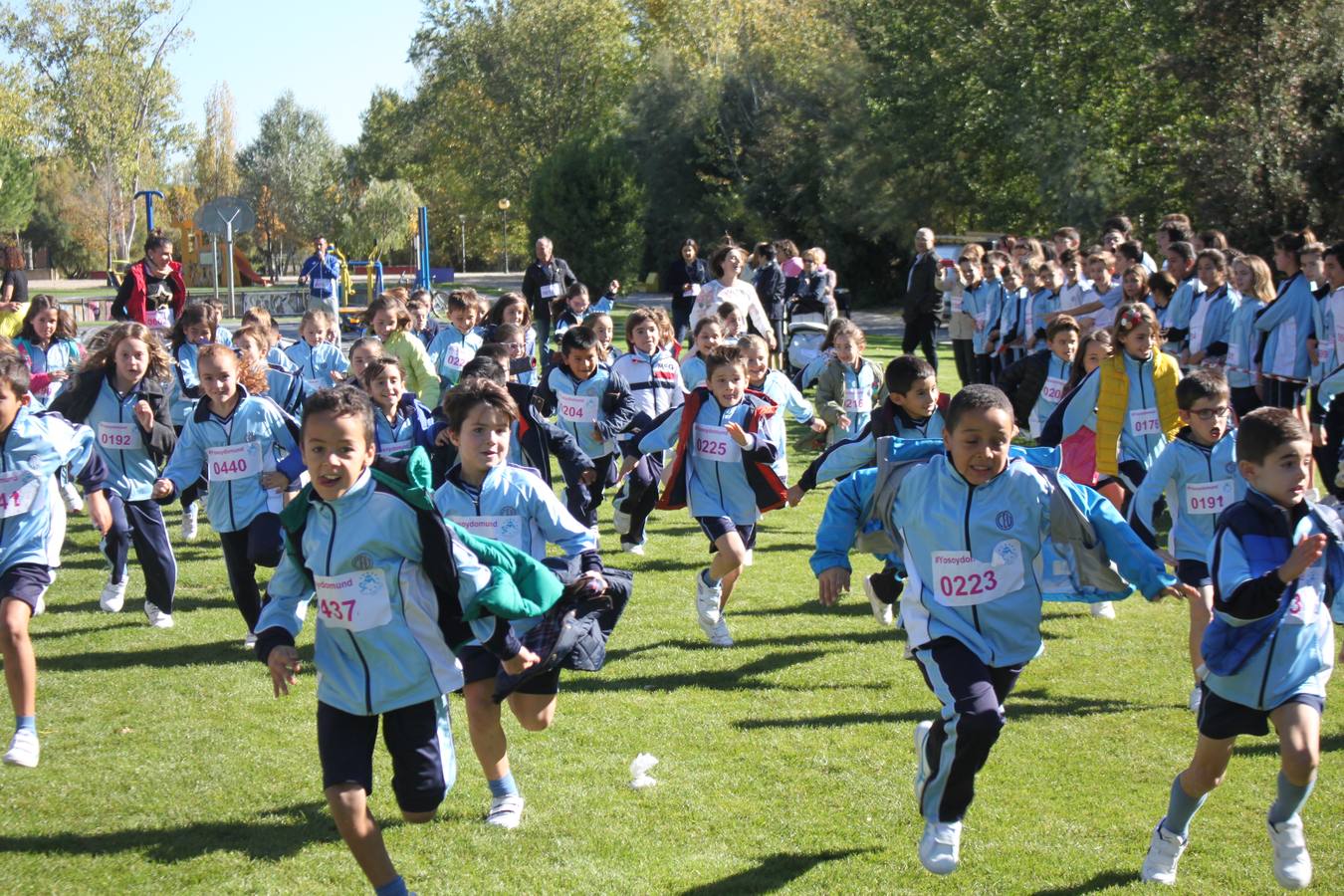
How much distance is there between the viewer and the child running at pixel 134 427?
29.9 ft

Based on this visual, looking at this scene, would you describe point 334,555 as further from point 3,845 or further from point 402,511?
point 3,845

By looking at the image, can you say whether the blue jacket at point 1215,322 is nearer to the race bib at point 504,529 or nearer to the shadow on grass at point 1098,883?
the shadow on grass at point 1098,883

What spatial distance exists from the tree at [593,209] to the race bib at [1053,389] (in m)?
33.4

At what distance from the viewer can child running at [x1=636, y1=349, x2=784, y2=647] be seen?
27.3 ft

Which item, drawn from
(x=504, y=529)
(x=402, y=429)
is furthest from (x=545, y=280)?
(x=504, y=529)

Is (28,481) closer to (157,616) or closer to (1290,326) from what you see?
(157,616)

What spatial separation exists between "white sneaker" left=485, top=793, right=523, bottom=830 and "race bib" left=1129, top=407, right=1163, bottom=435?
458 cm

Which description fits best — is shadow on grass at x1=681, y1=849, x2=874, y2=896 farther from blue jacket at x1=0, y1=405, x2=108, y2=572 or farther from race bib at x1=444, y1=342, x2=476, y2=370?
race bib at x1=444, y1=342, x2=476, y2=370

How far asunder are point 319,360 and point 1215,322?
834 cm

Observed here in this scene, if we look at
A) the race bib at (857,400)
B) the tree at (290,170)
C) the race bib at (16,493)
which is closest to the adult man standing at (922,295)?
the race bib at (857,400)

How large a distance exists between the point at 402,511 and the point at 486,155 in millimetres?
64961

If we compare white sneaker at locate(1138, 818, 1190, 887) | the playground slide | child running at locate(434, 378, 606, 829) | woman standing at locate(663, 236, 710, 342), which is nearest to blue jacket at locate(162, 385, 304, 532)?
child running at locate(434, 378, 606, 829)

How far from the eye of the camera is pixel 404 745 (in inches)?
188

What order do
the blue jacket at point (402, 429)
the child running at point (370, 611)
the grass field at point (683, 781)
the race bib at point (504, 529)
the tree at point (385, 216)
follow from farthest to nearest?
1. the tree at point (385, 216)
2. the blue jacket at point (402, 429)
3. the race bib at point (504, 529)
4. the grass field at point (683, 781)
5. the child running at point (370, 611)
